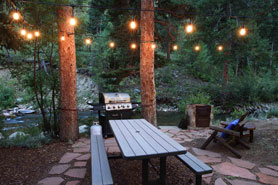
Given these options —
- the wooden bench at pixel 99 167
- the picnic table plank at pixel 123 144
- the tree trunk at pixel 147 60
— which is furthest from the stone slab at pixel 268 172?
the tree trunk at pixel 147 60

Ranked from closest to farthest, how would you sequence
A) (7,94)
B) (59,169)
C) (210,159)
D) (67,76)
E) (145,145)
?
(145,145) → (59,169) → (210,159) → (67,76) → (7,94)

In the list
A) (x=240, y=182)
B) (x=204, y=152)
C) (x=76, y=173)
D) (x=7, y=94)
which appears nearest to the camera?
(x=240, y=182)

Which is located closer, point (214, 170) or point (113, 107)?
point (214, 170)

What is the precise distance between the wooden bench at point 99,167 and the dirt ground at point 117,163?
42 cm

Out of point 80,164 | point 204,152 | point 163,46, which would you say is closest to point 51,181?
point 80,164

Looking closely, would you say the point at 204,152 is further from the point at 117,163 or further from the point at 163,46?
the point at 163,46

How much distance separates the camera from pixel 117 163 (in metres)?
3.38

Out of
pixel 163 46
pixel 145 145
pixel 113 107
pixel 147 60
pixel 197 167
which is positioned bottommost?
pixel 197 167

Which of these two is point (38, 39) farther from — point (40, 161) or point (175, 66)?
point (175, 66)

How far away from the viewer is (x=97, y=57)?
15984 mm

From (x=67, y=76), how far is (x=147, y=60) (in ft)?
7.04

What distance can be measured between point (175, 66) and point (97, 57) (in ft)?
28.7

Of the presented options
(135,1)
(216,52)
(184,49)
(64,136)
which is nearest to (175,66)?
(184,49)

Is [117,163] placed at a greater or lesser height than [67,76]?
lesser
